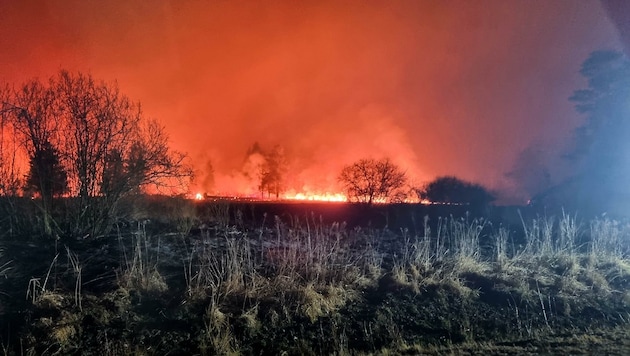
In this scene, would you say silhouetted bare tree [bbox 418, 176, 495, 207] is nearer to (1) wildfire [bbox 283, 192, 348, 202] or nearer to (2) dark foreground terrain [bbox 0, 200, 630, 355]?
(1) wildfire [bbox 283, 192, 348, 202]

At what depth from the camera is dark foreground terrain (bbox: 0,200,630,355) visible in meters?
7.29

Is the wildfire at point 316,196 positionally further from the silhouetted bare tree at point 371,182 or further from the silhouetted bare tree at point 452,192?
the silhouetted bare tree at point 371,182

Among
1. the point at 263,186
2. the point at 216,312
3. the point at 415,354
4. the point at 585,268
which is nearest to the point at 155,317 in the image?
the point at 216,312

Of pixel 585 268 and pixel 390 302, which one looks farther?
pixel 585 268

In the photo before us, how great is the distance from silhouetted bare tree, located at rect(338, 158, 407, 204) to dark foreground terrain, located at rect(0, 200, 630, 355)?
36.1 feet

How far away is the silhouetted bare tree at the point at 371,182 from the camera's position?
24141mm

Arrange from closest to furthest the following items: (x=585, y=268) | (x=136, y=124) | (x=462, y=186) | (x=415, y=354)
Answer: (x=415, y=354)
(x=585, y=268)
(x=136, y=124)
(x=462, y=186)

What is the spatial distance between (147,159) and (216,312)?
7.70 m

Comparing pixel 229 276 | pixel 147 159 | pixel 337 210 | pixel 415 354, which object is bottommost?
pixel 415 354

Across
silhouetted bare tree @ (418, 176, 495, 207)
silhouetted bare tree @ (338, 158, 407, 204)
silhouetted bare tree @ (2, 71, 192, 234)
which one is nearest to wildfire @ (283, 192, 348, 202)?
silhouetted bare tree @ (418, 176, 495, 207)

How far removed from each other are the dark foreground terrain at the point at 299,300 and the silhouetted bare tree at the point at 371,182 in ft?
→ 36.1

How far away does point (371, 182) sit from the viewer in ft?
79.5

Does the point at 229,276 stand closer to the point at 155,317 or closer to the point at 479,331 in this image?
the point at 155,317

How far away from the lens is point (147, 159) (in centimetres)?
1398
